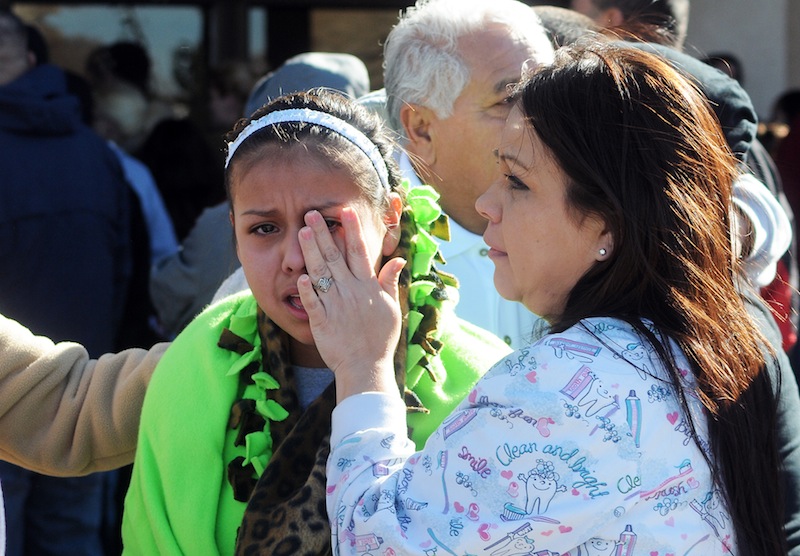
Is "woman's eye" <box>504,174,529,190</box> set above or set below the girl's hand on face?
above

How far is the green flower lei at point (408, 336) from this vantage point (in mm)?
1951

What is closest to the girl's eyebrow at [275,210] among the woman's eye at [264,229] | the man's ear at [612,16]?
the woman's eye at [264,229]

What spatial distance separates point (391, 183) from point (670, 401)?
775mm

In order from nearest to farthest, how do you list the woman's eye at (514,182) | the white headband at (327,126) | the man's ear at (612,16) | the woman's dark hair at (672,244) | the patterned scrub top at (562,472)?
the patterned scrub top at (562,472)
the woman's dark hair at (672,244)
the woman's eye at (514,182)
the white headband at (327,126)
the man's ear at (612,16)

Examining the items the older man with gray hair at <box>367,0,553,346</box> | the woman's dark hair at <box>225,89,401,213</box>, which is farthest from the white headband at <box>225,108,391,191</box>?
the older man with gray hair at <box>367,0,553,346</box>

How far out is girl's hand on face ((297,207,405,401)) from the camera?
180 cm

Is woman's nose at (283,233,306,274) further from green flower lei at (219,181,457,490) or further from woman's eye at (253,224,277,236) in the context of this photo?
green flower lei at (219,181,457,490)

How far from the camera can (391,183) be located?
2104mm

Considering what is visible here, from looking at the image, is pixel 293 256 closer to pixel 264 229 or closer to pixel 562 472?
pixel 264 229

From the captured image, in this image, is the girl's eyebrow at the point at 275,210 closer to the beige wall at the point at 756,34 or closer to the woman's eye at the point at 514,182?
the woman's eye at the point at 514,182

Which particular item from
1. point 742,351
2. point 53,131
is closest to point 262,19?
point 53,131

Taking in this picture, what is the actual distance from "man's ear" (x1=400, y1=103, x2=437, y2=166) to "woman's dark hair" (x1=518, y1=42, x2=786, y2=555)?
129 centimetres

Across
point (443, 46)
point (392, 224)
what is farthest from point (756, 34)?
point (392, 224)

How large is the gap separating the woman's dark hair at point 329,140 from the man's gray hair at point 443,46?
853 mm
